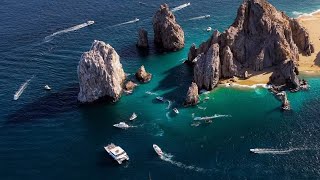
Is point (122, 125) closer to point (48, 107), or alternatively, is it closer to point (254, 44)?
point (48, 107)

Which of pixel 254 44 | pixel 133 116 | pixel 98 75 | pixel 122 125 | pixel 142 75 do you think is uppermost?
pixel 254 44

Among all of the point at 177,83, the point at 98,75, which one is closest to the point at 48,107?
the point at 98,75

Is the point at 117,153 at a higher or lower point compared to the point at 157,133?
lower

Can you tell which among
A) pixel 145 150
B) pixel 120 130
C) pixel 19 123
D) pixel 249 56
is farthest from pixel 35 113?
pixel 249 56

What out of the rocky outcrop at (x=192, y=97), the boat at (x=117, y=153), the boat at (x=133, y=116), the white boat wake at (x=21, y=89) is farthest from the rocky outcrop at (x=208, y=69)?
the white boat wake at (x=21, y=89)

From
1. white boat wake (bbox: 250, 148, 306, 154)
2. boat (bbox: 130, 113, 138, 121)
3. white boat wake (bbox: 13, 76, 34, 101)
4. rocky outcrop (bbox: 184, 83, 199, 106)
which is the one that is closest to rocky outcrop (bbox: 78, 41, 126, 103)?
boat (bbox: 130, 113, 138, 121)

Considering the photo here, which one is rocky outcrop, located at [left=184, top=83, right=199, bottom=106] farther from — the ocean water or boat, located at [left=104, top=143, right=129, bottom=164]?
boat, located at [left=104, top=143, right=129, bottom=164]
